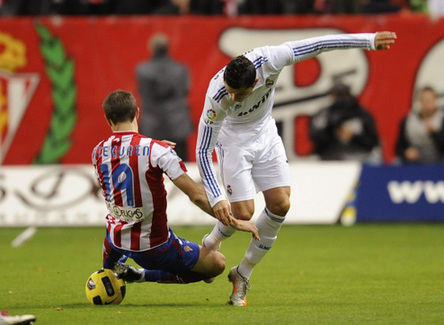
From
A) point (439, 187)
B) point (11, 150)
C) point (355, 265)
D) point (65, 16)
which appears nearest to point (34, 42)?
point (65, 16)

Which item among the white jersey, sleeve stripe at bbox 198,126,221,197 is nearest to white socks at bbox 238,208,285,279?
the white jersey

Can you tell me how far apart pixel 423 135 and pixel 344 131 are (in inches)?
55.3

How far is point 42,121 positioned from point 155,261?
397 inches

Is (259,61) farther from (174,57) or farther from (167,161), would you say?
(174,57)

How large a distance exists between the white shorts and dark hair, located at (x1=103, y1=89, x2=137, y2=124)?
4.12ft

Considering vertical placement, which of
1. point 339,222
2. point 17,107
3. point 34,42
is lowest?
point 339,222

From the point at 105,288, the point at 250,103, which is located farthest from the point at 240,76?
the point at 105,288

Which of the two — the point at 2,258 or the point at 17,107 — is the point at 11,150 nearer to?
the point at 17,107

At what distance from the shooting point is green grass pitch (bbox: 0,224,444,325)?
21.3 ft

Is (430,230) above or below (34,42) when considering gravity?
below

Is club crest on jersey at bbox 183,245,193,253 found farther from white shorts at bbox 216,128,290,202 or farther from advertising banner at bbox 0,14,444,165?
advertising banner at bbox 0,14,444,165

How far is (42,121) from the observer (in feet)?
54.5

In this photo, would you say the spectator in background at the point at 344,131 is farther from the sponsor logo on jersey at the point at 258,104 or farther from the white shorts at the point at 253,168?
the sponsor logo on jersey at the point at 258,104

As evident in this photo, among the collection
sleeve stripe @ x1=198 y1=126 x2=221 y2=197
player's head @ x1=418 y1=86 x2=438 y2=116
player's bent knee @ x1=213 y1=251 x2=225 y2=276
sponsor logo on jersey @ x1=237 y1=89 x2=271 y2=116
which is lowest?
player's head @ x1=418 y1=86 x2=438 y2=116
